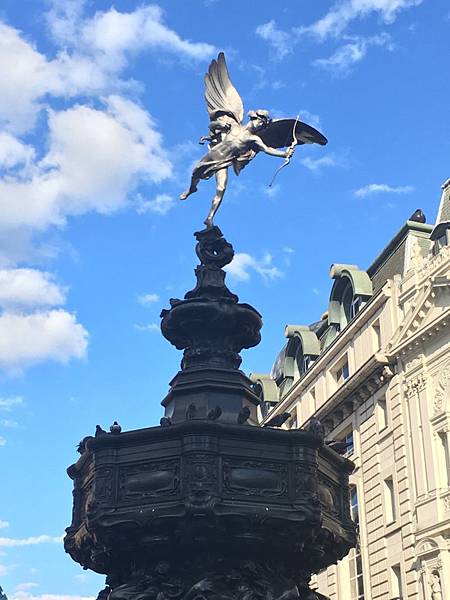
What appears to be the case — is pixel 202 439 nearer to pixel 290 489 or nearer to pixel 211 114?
pixel 290 489

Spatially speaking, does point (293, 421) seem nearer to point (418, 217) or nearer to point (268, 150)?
point (418, 217)

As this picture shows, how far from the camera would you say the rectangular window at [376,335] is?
121 feet

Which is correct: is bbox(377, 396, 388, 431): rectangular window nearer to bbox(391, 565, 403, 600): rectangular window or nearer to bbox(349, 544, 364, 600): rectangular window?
bbox(349, 544, 364, 600): rectangular window

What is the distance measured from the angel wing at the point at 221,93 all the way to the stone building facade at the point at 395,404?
21.0m

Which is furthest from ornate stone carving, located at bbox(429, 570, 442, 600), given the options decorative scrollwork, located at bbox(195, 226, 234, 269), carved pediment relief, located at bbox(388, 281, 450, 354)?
decorative scrollwork, located at bbox(195, 226, 234, 269)

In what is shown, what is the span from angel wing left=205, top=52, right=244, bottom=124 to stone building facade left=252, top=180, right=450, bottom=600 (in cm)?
2098

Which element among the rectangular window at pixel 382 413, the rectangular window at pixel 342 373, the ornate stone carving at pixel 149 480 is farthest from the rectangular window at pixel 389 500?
the ornate stone carving at pixel 149 480

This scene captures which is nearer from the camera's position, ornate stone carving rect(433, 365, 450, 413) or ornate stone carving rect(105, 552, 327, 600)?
ornate stone carving rect(105, 552, 327, 600)

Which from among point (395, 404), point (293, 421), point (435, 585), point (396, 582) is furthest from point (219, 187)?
point (293, 421)

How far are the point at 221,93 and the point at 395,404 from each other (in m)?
24.8

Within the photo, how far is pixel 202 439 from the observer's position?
8797mm

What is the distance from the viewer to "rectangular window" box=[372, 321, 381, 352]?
36.9 metres

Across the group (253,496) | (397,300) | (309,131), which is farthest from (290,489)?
(397,300)

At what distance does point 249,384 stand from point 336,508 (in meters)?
1.82
